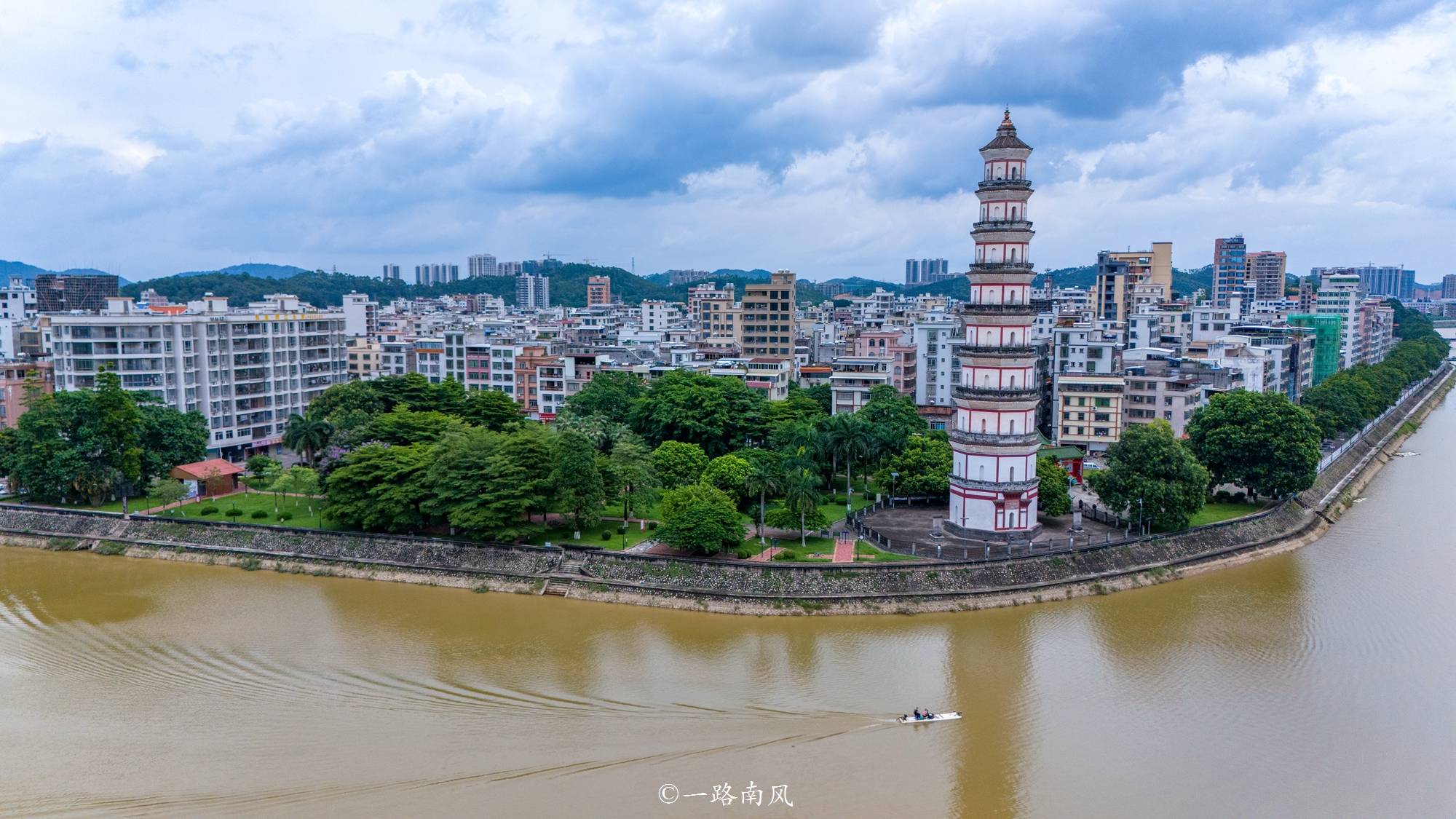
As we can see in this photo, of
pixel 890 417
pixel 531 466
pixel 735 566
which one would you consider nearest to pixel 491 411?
pixel 531 466

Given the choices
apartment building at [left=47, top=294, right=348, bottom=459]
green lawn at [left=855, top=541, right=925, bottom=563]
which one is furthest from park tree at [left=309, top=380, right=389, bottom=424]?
green lawn at [left=855, top=541, right=925, bottom=563]

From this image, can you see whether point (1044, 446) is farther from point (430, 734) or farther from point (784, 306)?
point (430, 734)

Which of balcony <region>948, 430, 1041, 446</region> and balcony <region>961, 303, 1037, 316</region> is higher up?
balcony <region>961, 303, 1037, 316</region>

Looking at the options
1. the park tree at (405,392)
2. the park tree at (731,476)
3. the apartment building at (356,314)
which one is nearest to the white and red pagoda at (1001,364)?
the park tree at (731,476)

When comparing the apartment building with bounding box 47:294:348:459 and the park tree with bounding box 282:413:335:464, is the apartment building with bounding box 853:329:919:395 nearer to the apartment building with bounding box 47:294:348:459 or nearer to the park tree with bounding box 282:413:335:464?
the park tree with bounding box 282:413:335:464

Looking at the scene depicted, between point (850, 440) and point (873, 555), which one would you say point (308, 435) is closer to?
point (850, 440)

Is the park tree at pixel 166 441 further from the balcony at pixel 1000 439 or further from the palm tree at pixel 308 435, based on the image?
the balcony at pixel 1000 439

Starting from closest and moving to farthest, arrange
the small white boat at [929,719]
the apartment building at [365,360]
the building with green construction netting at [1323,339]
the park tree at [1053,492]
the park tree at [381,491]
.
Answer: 1. the small white boat at [929,719]
2. the park tree at [381,491]
3. the park tree at [1053,492]
4. the apartment building at [365,360]
5. the building with green construction netting at [1323,339]

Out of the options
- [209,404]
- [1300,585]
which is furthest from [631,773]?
[209,404]
